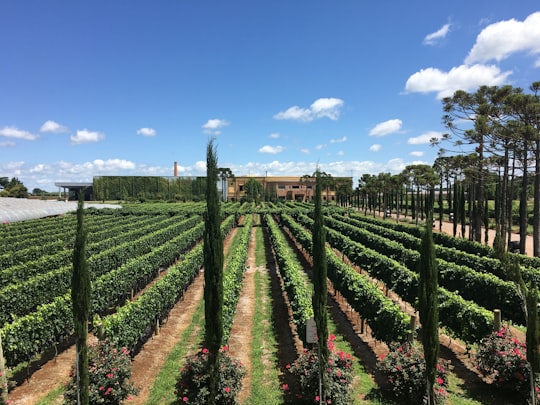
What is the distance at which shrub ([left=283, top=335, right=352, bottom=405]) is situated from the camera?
8.17m

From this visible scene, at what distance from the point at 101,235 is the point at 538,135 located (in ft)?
110

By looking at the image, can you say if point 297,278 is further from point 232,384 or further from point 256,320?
point 232,384

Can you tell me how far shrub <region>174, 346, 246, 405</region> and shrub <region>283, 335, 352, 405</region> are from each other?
1.24 m

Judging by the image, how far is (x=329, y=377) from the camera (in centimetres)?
827

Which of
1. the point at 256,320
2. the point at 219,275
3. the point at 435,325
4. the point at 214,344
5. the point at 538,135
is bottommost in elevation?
the point at 256,320

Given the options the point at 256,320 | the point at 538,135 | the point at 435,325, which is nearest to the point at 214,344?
the point at 435,325

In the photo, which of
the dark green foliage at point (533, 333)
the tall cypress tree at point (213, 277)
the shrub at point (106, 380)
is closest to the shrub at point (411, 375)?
the dark green foliage at point (533, 333)

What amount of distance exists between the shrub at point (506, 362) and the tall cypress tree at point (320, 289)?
4101 mm

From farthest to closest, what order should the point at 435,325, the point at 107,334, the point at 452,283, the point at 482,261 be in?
the point at 482,261 → the point at 452,283 → the point at 107,334 → the point at 435,325

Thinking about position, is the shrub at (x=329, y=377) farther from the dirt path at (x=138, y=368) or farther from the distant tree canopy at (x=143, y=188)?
the distant tree canopy at (x=143, y=188)

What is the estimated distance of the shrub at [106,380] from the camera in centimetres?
779

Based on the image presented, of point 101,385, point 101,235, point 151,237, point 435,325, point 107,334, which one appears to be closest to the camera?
point 435,325

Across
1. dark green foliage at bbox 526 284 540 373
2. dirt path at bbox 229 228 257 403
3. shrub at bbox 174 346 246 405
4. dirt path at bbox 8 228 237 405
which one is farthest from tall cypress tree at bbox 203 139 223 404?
dark green foliage at bbox 526 284 540 373

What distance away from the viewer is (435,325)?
7352 millimetres
